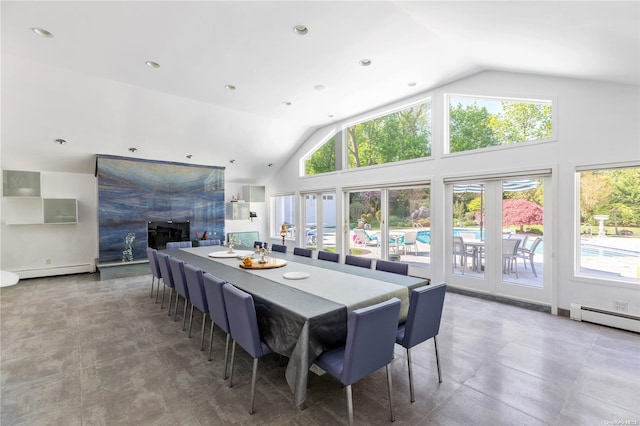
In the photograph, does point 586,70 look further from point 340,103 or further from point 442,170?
point 340,103

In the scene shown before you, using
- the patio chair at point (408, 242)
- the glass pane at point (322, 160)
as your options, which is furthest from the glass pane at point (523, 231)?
the glass pane at point (322, 160)

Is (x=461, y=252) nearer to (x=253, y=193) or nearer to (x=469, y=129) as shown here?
(x=469, y=129)

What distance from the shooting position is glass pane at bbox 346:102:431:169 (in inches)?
218

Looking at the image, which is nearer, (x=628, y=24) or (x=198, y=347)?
(x=628, y=24)

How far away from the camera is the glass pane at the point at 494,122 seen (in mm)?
4184

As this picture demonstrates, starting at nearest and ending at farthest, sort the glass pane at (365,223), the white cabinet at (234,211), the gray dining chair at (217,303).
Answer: the gray dining chair at (217,303) → the glass pane at (365,223) → the white cabinet at (234,211)

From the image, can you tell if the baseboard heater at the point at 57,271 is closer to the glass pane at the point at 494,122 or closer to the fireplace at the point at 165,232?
the fireplace at the point at 165,232

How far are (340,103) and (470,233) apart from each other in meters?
3.37

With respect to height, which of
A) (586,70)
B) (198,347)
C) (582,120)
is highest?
(586,70)

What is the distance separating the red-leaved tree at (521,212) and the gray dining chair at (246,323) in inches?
163

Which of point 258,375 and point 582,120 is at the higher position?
point 582,120

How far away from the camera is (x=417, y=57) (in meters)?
3.96

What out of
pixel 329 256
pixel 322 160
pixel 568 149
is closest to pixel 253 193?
pixel 322 160

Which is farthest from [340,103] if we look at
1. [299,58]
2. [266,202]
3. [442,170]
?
[266,202]
